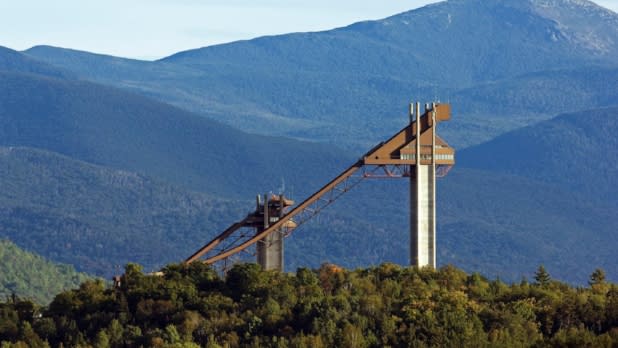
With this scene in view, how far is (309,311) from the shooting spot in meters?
104

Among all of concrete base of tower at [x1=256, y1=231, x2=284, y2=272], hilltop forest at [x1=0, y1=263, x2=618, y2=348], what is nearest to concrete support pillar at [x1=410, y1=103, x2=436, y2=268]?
hilltop forest at [x1=0, y1=263, x2=618, y2=348]

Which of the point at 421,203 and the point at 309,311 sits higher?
the point at 421,203

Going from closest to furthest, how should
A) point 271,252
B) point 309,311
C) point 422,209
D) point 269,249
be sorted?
point 309,311 → point 422,209 → point 269,249 → point 271,252

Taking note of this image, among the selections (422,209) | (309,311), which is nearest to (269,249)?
(422,209)

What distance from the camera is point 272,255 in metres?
119

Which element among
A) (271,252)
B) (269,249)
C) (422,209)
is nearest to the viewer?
(422,209)

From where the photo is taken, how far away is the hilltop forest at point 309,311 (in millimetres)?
99125

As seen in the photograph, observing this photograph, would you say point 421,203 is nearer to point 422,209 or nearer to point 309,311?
point 422,209

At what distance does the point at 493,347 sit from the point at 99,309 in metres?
25.6

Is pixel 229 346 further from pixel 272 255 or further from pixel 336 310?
pixel 272 255

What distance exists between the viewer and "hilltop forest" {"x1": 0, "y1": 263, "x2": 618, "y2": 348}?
99.1m

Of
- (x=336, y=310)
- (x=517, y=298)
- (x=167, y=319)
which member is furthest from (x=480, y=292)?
(x=167, y=319)

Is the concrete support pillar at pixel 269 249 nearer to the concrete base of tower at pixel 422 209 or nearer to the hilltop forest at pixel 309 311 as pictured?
the hilltop forest at pixel 309 311

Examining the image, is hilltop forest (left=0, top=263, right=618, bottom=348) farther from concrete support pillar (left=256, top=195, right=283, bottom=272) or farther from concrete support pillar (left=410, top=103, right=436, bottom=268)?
concrete support pillar (left=256, top=195, right=283, bottom=272)
